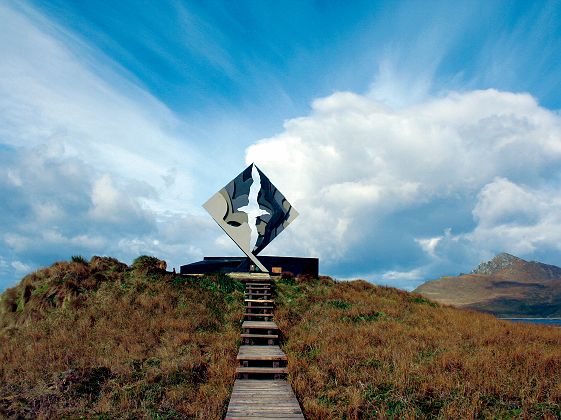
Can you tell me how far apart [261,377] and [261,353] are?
35.8 inches

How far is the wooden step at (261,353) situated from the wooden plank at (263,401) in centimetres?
119

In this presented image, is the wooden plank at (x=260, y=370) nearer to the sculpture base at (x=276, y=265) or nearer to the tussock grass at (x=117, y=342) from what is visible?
the tussock grass at (x=117, y=342)

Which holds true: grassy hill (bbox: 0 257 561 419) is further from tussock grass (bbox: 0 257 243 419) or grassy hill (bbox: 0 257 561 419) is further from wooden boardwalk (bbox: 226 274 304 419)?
wooden boardwalk (bbox: 226 274 304 419)

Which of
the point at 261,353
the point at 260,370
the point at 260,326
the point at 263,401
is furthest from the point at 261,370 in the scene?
the point at 260,326

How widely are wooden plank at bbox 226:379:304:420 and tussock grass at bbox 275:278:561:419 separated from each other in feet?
1.45

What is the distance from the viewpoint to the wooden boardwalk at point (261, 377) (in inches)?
304

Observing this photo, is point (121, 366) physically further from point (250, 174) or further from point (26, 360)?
point (250, 174)

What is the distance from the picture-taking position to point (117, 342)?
45.2 feet

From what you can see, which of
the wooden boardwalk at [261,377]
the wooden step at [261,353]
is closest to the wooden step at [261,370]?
the wooden boardwalk at [261,377]

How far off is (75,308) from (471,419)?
1611 cm

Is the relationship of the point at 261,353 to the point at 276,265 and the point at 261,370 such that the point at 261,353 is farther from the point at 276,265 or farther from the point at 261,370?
the point at 276,265

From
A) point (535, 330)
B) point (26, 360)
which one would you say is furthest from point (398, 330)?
point (26, 360)

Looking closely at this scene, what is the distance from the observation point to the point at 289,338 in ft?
46.1

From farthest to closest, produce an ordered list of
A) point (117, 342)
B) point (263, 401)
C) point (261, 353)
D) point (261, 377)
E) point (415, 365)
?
point (117, 342), point (261, 353), point (261, 377), point (415, 365), point (263, 401)
